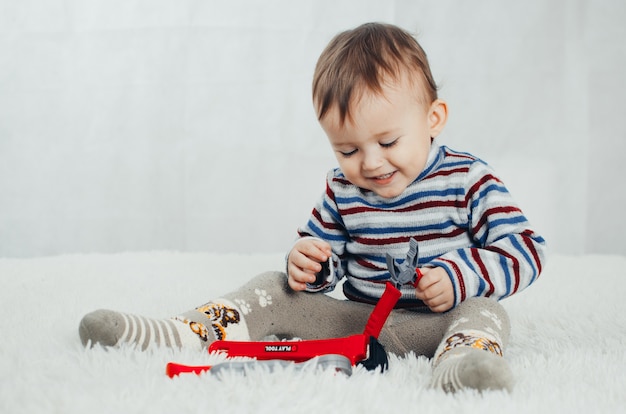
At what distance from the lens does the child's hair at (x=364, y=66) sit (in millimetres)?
880

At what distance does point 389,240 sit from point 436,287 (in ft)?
0.48

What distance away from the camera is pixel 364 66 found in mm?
891

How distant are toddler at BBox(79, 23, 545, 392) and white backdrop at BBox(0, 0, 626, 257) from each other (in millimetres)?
1120

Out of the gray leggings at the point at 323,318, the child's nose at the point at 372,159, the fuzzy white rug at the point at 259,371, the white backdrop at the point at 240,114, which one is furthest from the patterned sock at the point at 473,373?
the white backdrop at the point at 240,114

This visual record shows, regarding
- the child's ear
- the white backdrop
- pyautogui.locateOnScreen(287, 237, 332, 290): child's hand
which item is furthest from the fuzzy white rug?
the white backdrop

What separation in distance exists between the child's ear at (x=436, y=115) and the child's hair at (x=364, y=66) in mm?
10

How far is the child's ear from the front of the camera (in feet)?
3.11

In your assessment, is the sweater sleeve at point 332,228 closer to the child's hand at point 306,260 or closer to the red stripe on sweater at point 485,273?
the child's hand at point 306,260

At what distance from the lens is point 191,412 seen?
558 mm

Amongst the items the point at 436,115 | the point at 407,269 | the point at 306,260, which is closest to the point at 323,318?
the point at 306,260

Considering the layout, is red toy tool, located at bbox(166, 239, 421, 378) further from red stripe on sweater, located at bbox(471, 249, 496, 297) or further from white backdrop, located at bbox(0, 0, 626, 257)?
white backdrop, located at bbox(0, 0, 626, 257)

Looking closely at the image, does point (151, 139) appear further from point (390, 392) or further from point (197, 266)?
point (390, 392)

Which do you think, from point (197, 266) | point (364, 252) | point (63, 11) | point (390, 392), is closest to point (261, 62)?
point (63, 11)

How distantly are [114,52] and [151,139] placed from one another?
0.29m
